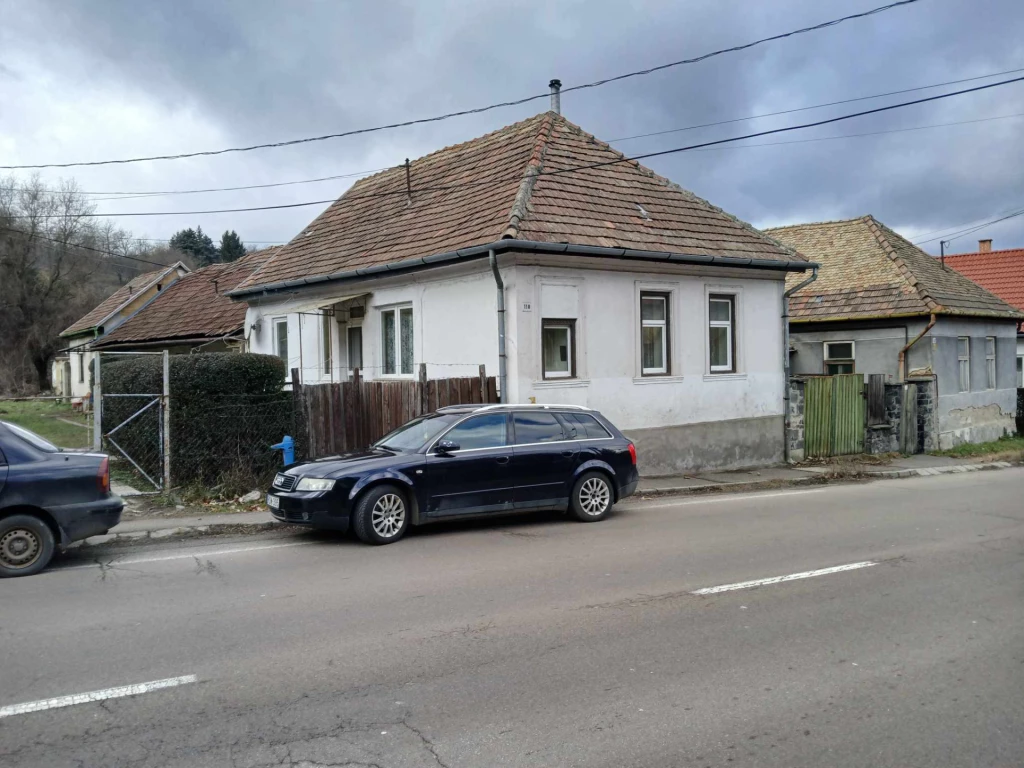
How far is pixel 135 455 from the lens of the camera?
13.7 m

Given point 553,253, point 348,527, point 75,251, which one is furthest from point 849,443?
point 75,251

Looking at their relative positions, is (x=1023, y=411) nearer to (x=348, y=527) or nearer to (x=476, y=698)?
(x=348, y=527)

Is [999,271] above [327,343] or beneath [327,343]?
above

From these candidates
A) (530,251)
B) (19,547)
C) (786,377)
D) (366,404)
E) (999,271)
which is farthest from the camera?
(999,271)

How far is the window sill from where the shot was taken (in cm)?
1486

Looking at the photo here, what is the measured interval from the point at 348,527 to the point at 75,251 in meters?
48.0

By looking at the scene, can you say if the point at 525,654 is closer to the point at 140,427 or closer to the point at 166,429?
the point at 166,429

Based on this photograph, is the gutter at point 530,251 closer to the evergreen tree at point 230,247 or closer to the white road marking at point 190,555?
the white road marking at point 190,555

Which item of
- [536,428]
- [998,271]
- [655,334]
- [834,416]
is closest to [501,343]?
[536,428]

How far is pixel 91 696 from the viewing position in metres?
4.62

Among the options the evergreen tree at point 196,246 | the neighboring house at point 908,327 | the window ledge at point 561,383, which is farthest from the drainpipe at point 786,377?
the evergreen tree at point 196,246

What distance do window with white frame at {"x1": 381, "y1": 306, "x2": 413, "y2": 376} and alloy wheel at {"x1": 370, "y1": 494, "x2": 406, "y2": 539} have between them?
702 cm

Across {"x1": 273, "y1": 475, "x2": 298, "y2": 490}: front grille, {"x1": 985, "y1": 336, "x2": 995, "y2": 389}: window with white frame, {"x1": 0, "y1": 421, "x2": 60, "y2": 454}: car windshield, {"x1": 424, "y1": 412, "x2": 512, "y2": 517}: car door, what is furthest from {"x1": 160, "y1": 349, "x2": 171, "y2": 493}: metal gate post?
{"x1": 985, "y1": 336, "x2": 995, "y2": 389}: window with white frame

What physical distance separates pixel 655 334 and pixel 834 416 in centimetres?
564
